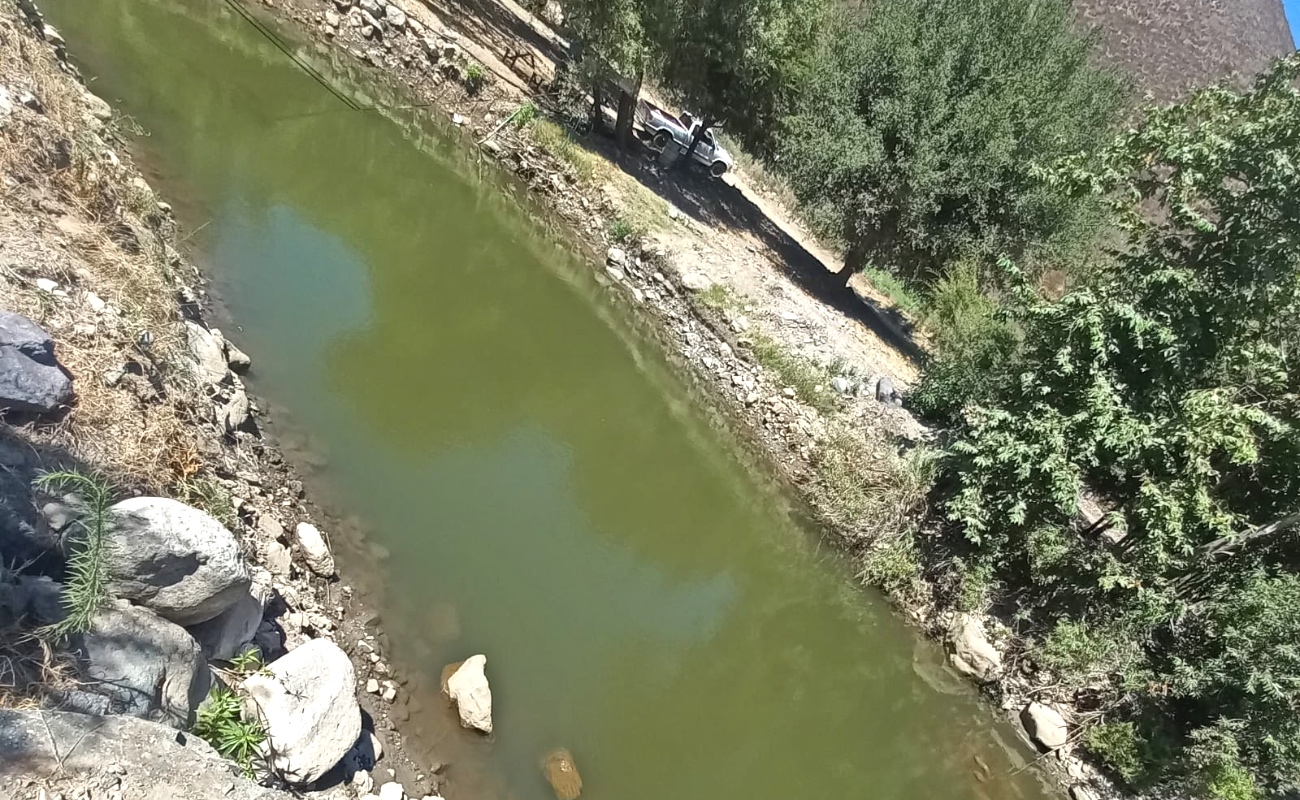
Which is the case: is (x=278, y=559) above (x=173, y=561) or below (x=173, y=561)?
below

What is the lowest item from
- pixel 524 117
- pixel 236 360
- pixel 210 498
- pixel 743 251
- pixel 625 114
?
pixel 236 360

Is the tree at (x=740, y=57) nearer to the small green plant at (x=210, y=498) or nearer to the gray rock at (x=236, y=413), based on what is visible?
the gray rock at (x=236, y=413)

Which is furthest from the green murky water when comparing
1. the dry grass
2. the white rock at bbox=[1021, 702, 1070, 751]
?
the dry grass

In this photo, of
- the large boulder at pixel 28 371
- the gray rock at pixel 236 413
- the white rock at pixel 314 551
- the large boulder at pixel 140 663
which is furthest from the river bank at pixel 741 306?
the large boulder at pixel 28 371

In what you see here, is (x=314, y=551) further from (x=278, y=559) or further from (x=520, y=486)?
(x=520, y=486)

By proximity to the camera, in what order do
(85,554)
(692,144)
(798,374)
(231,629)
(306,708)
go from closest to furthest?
(85,554)
(306,708)
(231,629)
(798,374)
(692,144)

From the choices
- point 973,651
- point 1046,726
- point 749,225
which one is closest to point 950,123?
point 749,225

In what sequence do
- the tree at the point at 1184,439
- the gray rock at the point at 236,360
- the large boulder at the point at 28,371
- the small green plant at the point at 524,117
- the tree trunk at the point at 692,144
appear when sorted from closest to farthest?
the large boulder at the point at 28,371 < the tree at the point at 1184,439 < the gray rock at the point at 236,360 < the small green plant at the point at 524,117 < the tree trunk at the point at 692,144
